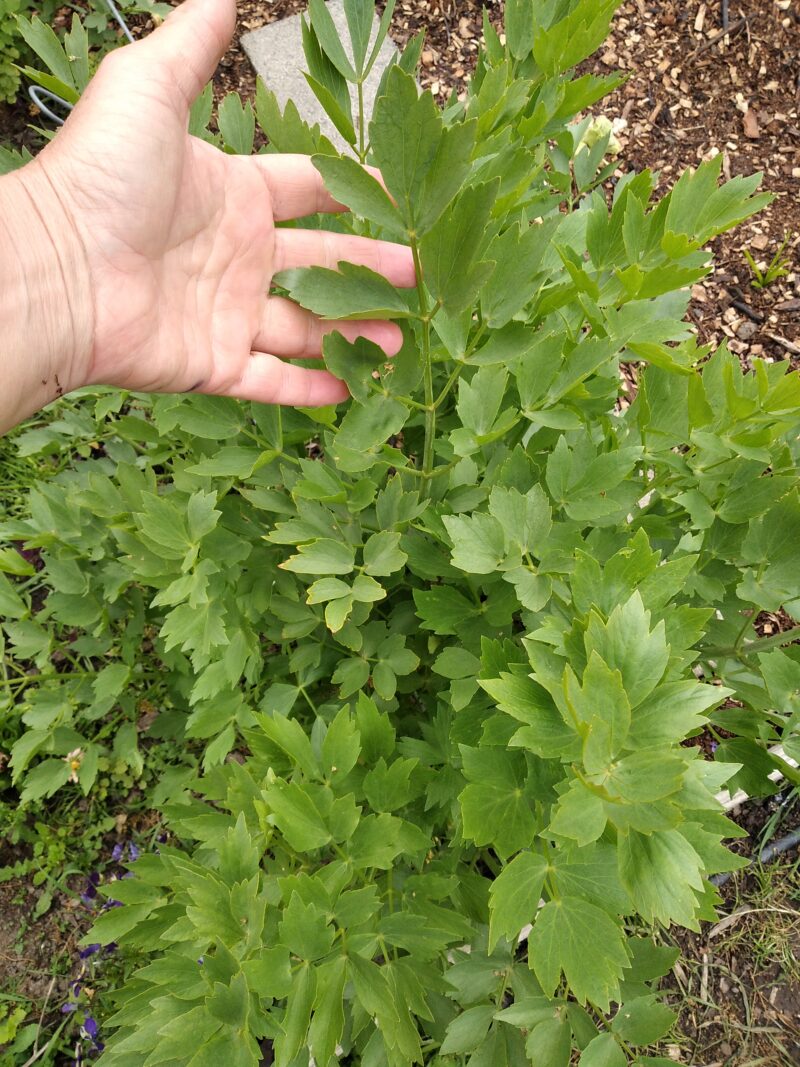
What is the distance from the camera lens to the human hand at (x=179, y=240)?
1.14m

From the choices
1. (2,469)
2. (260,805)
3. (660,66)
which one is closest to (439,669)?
(260,805)

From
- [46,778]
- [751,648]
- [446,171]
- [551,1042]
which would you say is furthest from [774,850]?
[446,171]

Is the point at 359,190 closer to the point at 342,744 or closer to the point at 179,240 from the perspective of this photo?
the point at 179,240

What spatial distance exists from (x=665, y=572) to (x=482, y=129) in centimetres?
67

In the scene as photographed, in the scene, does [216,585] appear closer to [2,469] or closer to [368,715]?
[368,715]

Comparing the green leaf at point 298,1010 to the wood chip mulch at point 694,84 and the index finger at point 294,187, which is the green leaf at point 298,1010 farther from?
the wood chip mulch at point 694,84

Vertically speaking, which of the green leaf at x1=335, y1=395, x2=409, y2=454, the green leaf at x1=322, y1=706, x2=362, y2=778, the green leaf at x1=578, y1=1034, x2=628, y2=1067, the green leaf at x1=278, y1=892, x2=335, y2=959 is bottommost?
the green leaf at x1=578, y1=1034, x2=628, y2=1067

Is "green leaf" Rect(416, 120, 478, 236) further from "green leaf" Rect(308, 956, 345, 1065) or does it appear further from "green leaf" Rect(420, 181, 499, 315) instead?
"green leaf" Rect(308, 956, 345, 1065)

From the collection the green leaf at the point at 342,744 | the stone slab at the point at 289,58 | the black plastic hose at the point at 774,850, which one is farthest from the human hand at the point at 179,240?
the stone slab at the point at 289,58

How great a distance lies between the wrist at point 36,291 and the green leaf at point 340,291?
1.68ft

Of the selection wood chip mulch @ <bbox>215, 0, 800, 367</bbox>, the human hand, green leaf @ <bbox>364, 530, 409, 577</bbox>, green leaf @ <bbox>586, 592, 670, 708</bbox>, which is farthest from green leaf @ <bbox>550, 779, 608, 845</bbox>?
wood chip mulch @ <bbox>215, 0, 800, 367</bbox>

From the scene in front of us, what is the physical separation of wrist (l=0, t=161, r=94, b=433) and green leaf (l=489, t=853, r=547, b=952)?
101 cm

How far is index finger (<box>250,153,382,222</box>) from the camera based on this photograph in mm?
1219

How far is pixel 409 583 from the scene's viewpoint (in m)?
1.52
